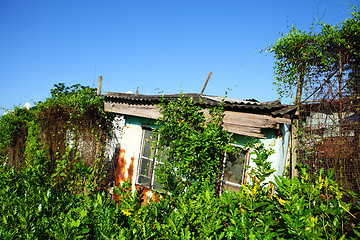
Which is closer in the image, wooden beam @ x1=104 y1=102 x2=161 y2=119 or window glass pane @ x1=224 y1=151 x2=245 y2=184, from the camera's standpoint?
window glass pane @ x1=224 y1=151 x2=245 y2=184

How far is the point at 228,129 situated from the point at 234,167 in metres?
0.75

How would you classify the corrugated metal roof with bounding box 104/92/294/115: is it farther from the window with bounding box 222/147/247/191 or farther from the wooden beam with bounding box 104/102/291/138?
the window with bounding box 222/147/247/191

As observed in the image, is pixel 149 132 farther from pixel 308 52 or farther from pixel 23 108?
pixel 23 108

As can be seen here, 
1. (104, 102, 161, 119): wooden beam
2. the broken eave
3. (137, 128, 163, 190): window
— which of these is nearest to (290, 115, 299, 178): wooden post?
the broken eave

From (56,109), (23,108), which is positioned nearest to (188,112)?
(56,109)

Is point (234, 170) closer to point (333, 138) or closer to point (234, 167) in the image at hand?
point (234, 167)

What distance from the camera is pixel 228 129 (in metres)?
4.20

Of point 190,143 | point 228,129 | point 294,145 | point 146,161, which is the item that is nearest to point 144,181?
point 146,161


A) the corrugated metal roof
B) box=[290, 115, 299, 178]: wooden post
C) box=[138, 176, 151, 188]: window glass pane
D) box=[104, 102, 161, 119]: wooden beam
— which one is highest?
the corrugated metal roof

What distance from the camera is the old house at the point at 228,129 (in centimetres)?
379

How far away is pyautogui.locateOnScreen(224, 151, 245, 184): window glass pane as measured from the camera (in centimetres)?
423

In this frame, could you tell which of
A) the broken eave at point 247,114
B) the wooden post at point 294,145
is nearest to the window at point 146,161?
the broken eave at point 247,114

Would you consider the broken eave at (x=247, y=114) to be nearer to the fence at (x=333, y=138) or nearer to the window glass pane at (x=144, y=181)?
the fence at (x=333, y=138)

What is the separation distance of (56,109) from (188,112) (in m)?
4.60
